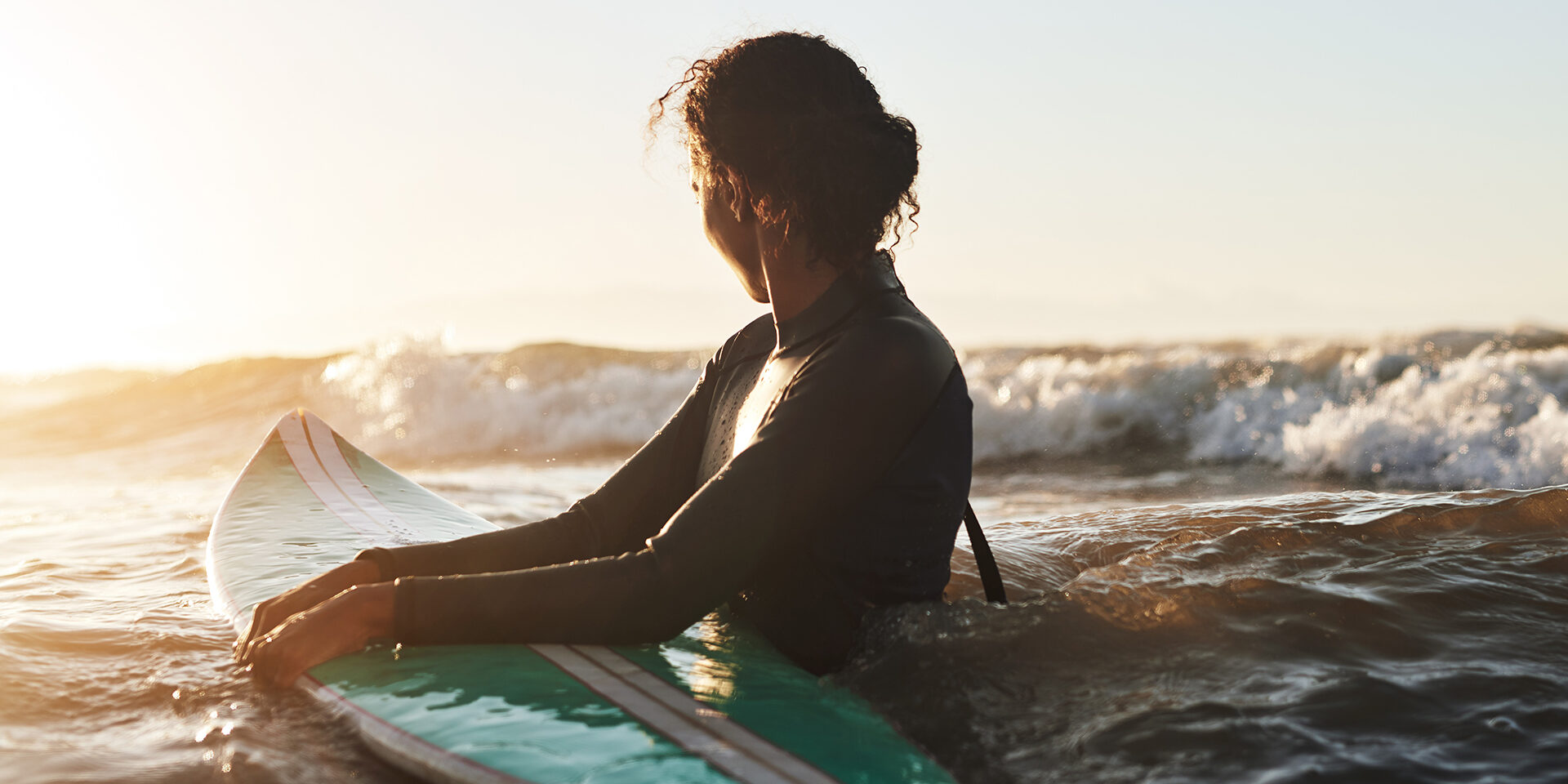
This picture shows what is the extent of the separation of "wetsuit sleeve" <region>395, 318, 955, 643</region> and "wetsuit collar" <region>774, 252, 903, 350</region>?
108mm

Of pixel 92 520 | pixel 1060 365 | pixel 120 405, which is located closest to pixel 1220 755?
pixel 92 520

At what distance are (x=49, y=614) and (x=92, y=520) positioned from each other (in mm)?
2790

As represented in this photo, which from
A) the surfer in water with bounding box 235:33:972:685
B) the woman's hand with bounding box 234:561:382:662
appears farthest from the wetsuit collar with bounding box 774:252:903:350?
the woman's hand with bounding box 234:561:382:662

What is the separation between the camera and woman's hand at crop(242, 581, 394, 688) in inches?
64.7

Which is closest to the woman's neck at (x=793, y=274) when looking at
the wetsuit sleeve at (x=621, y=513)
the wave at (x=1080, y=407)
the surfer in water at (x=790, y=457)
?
the surfer in water at (x=790, y=457)

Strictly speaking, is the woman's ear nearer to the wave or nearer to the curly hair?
the curly hair

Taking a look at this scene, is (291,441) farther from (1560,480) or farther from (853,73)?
(1560,480)

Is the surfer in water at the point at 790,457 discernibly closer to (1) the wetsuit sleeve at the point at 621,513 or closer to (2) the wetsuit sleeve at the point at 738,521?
(2) the wetsuit sleeve at the point at 738,521

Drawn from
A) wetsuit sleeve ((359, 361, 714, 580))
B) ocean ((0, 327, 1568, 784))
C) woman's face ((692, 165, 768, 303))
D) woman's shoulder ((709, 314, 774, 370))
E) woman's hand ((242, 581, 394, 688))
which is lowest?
ocean ((0, 327, 1568, 784))

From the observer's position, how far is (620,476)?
91.0 inches

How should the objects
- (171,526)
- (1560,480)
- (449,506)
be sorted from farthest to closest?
(1560,480)
(171,526)
(449,506)

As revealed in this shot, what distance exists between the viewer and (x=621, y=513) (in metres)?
2.28

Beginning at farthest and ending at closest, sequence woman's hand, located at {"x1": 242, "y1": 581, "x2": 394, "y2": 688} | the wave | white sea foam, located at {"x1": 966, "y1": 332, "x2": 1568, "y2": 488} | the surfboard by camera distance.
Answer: the wave
white sea foam, located at {"x1": 966, "y1": 332, "x2": 1568, "y2": 488}
woman's hand, located at {"x1": 242, "y1": 581, "x2": 394, "y2": 688}
the surfboard

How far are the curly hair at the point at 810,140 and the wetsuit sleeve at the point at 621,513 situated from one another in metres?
0.59
